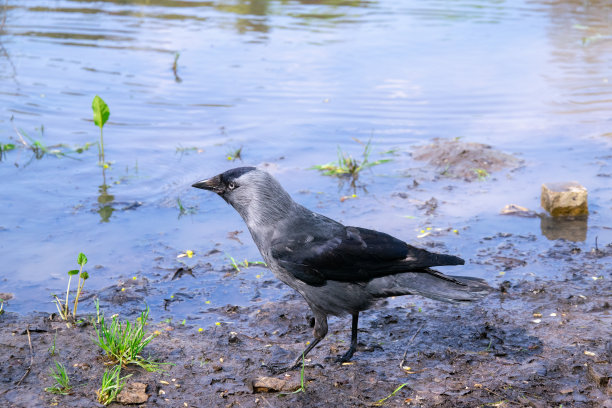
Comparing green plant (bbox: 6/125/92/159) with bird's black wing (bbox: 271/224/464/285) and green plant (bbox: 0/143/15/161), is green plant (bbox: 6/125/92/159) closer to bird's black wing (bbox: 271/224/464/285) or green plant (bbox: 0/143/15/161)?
green plant (bbox: 0/143/15/161)

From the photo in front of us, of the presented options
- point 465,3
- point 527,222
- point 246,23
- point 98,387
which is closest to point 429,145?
point 527,222

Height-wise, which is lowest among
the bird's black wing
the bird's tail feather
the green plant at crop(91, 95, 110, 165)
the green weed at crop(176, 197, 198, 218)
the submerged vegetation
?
the green weed at crop(176, 197, 198, 218)

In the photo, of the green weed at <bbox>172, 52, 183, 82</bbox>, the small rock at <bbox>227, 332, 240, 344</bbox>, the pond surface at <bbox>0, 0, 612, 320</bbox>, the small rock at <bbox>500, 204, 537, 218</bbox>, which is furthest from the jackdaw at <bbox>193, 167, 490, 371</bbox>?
the green weed at <bbox>172, 52, 183, 82</bbox>

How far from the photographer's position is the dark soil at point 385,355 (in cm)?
359

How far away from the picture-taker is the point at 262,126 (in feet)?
28.3

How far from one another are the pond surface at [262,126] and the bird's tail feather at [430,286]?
3.20ft

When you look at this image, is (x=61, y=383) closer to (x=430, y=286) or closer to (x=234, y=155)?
(x=430, y=286)

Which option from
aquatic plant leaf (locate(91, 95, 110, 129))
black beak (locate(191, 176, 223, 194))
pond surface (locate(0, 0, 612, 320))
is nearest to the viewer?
black beak (locate(191, 176, 223, 194))

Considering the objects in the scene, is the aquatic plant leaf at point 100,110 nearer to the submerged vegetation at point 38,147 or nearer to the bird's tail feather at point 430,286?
the submerged vegetation at point 38,147

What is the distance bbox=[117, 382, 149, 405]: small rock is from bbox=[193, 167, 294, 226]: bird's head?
47.4 inches

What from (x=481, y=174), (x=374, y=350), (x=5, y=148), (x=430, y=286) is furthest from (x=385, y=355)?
(x=5, y=148)

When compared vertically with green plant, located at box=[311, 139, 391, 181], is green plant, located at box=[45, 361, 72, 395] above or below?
below

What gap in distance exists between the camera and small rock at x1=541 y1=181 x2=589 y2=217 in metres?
5.86

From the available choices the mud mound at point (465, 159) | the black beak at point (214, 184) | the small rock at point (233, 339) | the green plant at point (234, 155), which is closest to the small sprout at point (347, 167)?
the mud mound at point (465, 159)
